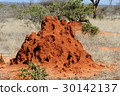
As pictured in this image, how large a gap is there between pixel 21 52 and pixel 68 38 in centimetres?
157

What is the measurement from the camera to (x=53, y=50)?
19.8 feet

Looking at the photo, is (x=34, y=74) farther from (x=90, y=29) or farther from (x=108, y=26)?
(x=108, y=26)

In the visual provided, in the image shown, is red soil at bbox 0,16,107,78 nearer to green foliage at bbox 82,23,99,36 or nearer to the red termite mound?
the red termite mound

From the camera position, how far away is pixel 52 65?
229 inches

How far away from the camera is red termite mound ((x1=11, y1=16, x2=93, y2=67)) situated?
596cm

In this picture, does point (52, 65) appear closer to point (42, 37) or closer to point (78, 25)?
point (42, 37)

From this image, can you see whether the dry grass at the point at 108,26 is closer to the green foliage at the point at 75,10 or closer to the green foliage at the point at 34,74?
the green foliage at the point at 75,10

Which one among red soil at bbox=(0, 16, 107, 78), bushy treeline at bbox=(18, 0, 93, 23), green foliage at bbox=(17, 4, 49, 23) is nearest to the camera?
red soil at bbox=(0, 16, 107, 78)

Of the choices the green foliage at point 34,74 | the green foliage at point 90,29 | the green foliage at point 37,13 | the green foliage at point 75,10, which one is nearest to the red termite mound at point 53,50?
the green foliage at point 34,74

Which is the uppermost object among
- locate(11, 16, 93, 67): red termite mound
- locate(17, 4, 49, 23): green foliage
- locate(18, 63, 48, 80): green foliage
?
locate(17, 4, 49, 23): green foliage

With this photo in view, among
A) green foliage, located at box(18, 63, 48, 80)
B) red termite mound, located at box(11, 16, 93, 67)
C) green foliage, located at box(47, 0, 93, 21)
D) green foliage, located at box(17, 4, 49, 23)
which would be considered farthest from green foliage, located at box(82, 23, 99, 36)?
green foliage, located at box(18, 63, 48, 80)

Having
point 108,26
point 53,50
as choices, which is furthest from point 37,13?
point 53,50

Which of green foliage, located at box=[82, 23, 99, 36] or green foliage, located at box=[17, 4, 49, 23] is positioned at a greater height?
green foliage, located at box=[17, 4, 49, 23]

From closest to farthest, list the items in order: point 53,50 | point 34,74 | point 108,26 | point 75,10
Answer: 1. point 34,74
2. point 53,50
3. point 75,10
4. point 108,26
